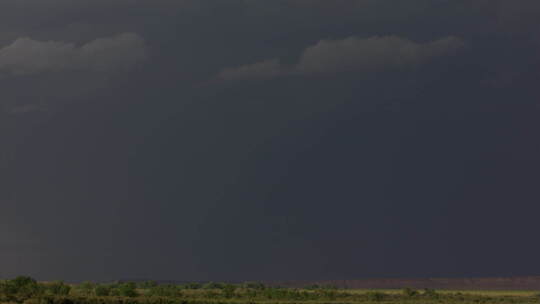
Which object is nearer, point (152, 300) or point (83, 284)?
point (152, 300)

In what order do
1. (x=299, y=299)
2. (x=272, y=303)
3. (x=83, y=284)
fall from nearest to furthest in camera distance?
(x=272, y=303) → (x=299, y=299) → (x=83, y=284)

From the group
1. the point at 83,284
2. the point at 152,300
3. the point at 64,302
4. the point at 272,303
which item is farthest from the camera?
the point at 83,284

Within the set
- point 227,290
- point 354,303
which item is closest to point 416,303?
point 354,303

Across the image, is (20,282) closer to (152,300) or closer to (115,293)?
(115,293)

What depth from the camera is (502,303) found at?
119375mm

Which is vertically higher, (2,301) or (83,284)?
(83,284)

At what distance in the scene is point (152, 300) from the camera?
9525 cm

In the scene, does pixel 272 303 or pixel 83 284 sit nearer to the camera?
pixel 272 303

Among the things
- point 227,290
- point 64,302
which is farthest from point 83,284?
point 64,302

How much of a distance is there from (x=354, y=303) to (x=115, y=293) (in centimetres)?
3633

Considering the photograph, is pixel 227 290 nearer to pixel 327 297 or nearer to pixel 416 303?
pixel 327 297

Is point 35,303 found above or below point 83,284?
below

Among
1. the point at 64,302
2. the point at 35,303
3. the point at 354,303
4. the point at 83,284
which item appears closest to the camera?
the point at 35,303

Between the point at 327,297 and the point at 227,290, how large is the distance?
1813 cm
